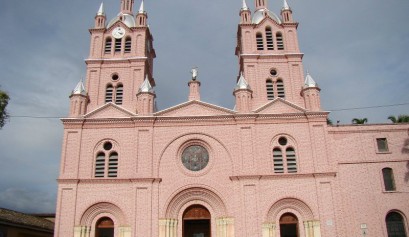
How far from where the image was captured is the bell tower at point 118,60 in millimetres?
36188

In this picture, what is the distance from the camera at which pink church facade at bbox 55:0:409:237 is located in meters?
30.3

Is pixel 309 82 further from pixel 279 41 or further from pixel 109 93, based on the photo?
pixel 109 93

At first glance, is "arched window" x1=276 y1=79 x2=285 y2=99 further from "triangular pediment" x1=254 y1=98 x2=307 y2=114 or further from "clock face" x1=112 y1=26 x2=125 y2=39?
"clock face" x1=112 y1=26 x2=125 y2=39

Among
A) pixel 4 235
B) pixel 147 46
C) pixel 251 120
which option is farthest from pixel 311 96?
pixel 4 235

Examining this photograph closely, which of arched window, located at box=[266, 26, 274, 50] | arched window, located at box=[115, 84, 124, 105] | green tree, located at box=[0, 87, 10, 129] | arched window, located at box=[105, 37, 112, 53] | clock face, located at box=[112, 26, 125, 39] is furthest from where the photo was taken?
clock face, located at box=[112, 26, 125, 39]

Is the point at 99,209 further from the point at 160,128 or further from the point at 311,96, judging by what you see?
the point at 311,96

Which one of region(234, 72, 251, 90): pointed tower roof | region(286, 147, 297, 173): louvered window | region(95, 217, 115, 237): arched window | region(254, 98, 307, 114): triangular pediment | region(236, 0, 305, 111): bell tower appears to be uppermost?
region(236, 0, 305, 111): bell tower

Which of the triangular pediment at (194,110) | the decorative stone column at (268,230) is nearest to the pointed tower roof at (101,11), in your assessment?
the triangular pediment at (194,110)

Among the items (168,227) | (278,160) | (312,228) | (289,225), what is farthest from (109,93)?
(312,228)

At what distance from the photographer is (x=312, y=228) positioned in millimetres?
29875

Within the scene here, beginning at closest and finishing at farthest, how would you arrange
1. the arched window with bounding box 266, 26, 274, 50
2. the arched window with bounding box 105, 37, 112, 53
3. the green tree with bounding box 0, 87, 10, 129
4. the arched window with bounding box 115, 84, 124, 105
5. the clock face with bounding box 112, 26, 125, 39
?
1. the green tree with bounding box 0, 87, 10, 129
2. the arched window with bounding box 115, 84, 124, 105
3. the arched window with bounding box 266, 26, 274, 50
4. the arched window with bounding box 105, 37, 112, 53
5. the clock face with bounding box 112, 26, 125, 39

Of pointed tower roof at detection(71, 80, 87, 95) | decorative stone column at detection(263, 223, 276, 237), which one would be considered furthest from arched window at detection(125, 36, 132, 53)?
decorative stone column at detection(263, 223, 276, 237)

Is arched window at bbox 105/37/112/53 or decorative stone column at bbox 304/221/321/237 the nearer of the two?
decorative stone column at bbox 304/221/321/237

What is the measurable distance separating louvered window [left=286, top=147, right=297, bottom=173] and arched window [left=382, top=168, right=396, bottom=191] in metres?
6.74
